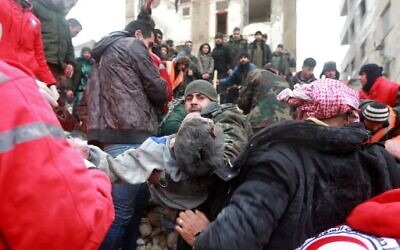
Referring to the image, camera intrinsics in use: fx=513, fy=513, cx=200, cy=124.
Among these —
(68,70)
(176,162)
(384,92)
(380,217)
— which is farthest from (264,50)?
(380,217)

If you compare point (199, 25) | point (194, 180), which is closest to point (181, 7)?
point (199, 25)

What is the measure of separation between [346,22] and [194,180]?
98.0 feet

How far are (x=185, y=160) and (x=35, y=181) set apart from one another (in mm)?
1306

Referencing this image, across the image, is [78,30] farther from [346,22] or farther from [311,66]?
[346,22]

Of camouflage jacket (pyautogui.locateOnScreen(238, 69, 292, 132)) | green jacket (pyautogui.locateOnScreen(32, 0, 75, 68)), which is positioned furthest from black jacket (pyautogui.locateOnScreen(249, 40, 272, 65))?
camouflage jacket (pyautogui.locateOnScreen(238, 69, 292, 132))

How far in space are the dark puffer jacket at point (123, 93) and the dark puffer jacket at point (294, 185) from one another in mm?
1686

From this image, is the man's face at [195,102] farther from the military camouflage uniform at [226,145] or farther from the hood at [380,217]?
the hood at [380,217]

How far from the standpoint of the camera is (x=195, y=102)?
14.7ft

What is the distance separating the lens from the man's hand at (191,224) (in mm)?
2471

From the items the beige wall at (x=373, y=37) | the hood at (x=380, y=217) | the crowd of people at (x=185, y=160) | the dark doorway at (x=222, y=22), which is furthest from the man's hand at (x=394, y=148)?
the dark doorway at (x=222, y=22)

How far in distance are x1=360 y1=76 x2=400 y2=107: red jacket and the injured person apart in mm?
4852

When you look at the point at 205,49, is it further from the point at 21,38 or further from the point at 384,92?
the point at 21,38

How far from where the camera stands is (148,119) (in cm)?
404

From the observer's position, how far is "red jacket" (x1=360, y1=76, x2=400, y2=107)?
22.4 feet
